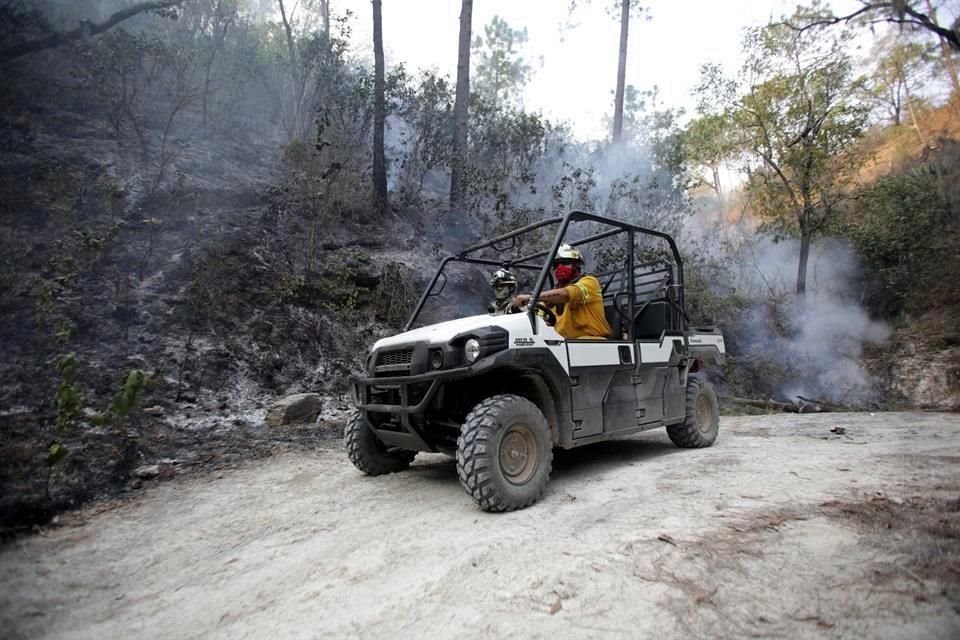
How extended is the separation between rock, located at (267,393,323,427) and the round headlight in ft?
11.6

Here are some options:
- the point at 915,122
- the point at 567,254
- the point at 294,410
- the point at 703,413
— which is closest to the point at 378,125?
the point at 294,410

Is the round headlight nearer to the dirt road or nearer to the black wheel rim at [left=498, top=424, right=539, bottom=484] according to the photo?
the black wheel rim at [left=498, top=424, right=539, bottom=484]

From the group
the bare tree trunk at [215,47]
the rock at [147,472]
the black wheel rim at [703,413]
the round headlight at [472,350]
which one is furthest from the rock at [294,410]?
the bare tree trunk at [215,47]

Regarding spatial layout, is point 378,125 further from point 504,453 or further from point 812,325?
point 812,325

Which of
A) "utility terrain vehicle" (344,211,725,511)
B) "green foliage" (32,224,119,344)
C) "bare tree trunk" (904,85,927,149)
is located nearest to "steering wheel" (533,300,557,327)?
"utility terrain vehicle" (344,211,725,511)

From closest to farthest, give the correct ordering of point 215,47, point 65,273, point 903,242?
point 65,273 < point 215,47 < point 903,242

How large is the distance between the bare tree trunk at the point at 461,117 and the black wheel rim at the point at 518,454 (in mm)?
9034

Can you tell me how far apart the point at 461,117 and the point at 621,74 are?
879 centimetres

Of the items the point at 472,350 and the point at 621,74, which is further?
the point at 621,74

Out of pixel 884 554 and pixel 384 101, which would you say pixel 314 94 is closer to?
pixel 384 101

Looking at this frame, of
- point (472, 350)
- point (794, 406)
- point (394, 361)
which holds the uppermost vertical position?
point (472, 350)

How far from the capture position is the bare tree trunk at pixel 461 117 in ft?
39.3

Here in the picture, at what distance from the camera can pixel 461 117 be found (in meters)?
12.5

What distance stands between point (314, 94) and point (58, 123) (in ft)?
16.4
